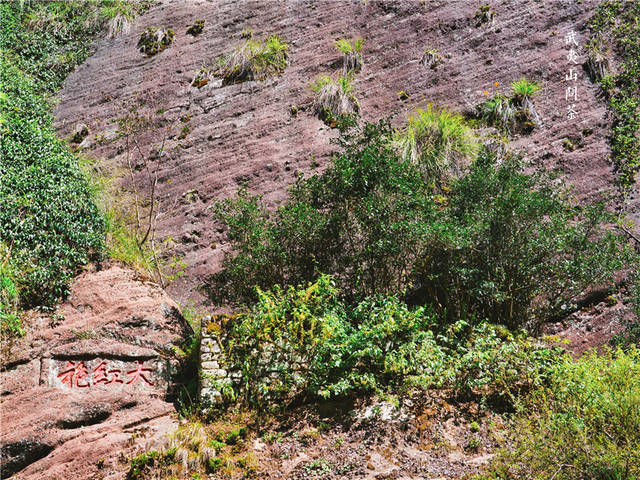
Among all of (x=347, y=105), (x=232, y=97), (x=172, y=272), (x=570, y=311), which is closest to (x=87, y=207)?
(x=172, y=272)

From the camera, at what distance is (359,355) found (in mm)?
5230

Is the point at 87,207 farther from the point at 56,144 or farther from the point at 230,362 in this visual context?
the point at 230,362

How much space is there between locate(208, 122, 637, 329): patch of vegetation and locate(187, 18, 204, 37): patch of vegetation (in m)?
8.04

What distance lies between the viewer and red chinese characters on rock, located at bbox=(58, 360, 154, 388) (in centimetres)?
590

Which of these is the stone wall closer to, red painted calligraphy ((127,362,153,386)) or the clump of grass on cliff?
red painted calligraphy ((127,362,153,386))

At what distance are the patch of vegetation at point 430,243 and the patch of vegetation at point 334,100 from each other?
3077 mm

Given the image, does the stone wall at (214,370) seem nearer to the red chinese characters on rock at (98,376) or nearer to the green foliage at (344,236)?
the green foliage at (344,236)

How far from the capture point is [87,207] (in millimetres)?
7691

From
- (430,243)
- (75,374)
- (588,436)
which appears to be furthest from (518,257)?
(75,374)

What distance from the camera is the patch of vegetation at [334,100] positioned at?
10109mm

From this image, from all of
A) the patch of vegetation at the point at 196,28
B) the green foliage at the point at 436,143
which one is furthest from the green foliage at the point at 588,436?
the patch of vegetation at the point at 196,28

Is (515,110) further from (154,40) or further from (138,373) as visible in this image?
(154,40)

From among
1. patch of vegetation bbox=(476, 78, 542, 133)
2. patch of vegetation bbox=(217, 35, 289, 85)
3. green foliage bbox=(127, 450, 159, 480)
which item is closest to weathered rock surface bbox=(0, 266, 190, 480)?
green foliage bbox=(127, 450, 159, 480)

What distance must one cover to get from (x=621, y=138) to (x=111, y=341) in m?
8.96
